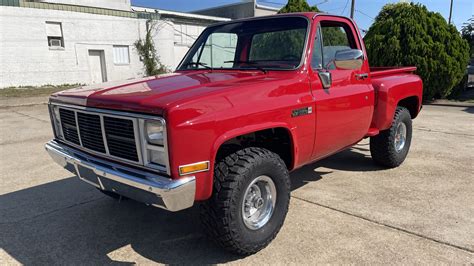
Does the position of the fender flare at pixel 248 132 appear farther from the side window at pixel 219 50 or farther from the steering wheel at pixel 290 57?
the side window at pixel 219 50

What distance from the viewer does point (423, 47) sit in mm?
11789

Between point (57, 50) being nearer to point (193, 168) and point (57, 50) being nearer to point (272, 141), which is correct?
point (272, 141)

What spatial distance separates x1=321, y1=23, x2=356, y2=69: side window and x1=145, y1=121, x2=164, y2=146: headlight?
2012 mm

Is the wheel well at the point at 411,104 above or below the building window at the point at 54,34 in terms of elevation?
below

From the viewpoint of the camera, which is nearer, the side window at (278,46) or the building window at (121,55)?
the side window at (278,46)

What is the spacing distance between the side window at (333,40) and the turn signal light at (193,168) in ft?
6.13

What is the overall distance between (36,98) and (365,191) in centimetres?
1483

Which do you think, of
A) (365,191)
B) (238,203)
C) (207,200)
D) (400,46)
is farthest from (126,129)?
(400,46)

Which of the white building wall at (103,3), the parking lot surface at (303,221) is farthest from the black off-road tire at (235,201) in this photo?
the white building wall at (103,3)

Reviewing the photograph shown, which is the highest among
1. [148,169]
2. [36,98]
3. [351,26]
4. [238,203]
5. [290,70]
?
[351,26]

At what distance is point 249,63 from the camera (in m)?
3.82

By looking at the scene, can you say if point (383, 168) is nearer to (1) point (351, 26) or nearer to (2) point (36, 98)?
(1) point (351, 26)

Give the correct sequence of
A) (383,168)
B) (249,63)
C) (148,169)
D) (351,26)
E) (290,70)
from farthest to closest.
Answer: (383,168), (351,26), (249,63), (290,70), (148,169)

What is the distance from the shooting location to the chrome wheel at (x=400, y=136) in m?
5.23
